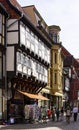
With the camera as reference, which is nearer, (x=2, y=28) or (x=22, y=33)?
(x=2, y=28)

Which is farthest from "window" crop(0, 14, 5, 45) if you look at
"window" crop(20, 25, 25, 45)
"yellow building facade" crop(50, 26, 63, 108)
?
"yellow building facade" crop(50, 26, 63, 108)

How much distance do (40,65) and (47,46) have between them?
14.9 feet

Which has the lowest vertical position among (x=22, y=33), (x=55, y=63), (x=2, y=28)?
(x=55, y=63)

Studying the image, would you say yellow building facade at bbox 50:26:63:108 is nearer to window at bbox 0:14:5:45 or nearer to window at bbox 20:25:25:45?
window at bbox 20:25:25:45

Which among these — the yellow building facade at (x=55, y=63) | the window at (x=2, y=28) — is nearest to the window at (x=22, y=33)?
the window at (x=2, y=28)

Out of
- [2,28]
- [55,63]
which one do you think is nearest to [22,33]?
[2,28]

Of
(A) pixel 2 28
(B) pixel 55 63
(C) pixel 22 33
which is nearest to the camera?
(A) pixel 2 28

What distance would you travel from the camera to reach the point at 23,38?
40.1 meters

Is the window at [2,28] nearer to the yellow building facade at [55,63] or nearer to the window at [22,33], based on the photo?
the window at [22,33]

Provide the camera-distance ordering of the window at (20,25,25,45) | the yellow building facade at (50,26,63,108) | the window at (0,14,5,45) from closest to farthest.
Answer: the window at (0,14,5,45) < the window at (20,25,25,45) < the yellow building facade at (50,26,63,108)

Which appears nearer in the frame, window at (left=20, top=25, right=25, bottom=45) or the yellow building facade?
window at (left=20, top=25, right=25, bottom=45)

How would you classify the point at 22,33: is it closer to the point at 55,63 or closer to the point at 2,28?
the point at 2,28

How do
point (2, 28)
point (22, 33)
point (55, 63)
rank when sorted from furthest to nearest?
point (55, 63)
point (22, 33)
point (2, 28)

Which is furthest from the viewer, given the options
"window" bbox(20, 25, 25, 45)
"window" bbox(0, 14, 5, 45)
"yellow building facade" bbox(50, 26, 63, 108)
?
"yellow building facade" bbox(50, 26, 63, 108)
